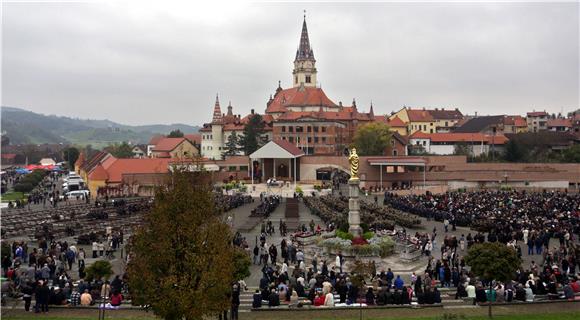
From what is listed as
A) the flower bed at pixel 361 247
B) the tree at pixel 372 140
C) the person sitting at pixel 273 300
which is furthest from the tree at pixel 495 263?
the tree at pixel 372 140

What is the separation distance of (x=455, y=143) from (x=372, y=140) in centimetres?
1937

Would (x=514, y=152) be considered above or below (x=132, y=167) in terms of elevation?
above

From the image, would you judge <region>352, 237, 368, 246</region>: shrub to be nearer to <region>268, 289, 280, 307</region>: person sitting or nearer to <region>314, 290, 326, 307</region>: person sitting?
<region>314, 290, 326, 307</region>: person sitting

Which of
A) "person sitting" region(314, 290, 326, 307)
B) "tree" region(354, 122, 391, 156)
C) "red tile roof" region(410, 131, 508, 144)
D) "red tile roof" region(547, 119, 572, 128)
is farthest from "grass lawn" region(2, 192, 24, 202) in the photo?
"red tile roof" region(547, 119, 572, 128)

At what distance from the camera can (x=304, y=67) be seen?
367ft

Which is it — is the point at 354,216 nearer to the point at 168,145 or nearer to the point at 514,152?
the point at 514,152

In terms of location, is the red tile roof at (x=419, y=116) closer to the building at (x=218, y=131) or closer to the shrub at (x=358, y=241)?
the building at (x=218, y=131)

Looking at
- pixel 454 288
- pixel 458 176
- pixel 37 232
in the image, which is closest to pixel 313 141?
pixel 458 176

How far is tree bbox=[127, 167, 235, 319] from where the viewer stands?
40.3ft

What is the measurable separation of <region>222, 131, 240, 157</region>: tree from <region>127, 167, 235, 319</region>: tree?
8004 centimetres

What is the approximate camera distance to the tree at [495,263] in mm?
16422

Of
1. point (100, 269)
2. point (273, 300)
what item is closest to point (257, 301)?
point (273, 300)

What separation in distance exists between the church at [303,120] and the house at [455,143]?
8.90 meters

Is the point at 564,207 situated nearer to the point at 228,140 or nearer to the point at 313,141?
the point at 313,141
